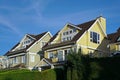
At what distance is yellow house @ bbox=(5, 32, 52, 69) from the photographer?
215ft

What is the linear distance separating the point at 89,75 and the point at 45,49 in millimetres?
27825

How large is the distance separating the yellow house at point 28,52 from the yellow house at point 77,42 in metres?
5.90

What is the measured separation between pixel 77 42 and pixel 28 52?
1471 cm

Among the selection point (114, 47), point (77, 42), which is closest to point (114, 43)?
point (114, 47)

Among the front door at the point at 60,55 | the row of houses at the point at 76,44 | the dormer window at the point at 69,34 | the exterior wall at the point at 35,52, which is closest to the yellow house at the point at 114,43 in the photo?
the row of houses at the point at 76,44

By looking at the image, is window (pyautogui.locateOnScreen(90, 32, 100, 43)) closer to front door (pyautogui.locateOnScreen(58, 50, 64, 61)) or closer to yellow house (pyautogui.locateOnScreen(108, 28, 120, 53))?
yellow house (pyautogui.locateOnScreen(108, 28, 120, 53))

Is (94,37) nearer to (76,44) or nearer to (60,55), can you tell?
(76,44)

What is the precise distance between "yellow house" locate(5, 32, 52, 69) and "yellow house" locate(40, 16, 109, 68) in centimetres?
590

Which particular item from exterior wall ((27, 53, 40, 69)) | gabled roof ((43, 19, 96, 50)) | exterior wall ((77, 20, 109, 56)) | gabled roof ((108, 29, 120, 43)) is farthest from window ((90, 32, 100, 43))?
exterior wall ((27, 53, 40, 69))

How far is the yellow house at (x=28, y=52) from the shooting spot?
65500 mm

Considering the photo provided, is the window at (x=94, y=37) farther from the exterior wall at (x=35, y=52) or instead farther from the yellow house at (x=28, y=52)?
the exterior wall at (x=35, y=52)

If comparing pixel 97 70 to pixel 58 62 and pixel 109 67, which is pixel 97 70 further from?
pixel 58 62

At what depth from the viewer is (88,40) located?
56.5m

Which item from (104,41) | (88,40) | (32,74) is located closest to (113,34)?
(104,41)
